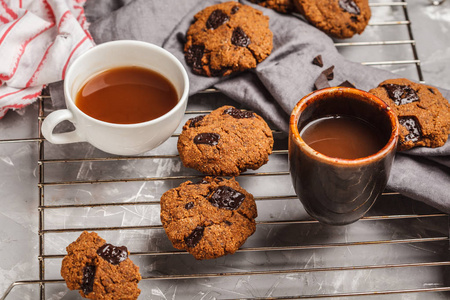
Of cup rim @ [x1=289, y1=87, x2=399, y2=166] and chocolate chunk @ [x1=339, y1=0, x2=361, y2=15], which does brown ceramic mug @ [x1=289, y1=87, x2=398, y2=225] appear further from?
chocolate chunk @ [x1=339, y1=0, x2=361, y2=15]

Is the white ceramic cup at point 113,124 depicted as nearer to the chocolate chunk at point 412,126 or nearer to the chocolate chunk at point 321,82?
the chocolate chunk at point 321,82

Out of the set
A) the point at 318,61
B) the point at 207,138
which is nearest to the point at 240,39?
the point at 318,61

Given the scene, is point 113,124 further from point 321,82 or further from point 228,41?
point 321,82

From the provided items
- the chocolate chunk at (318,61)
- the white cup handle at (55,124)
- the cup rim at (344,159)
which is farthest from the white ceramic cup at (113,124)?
the chocolate chunk at (318,61)

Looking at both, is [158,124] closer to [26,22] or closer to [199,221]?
[199,221]

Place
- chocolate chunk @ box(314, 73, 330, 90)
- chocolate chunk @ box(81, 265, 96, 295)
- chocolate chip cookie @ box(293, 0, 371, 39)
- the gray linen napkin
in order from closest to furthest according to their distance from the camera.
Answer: chocolate chunk @ box(81, 265, 96, 295), the gray linen napkin, chocolate chunk @ box(314, 73, 330, 90), chocolate chip cookie @ box(293, 0, 371, 39)

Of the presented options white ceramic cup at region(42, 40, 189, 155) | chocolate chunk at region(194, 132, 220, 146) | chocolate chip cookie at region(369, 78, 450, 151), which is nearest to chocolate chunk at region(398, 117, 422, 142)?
chocolate chip cookie at region(369, 78, 450, 151)
